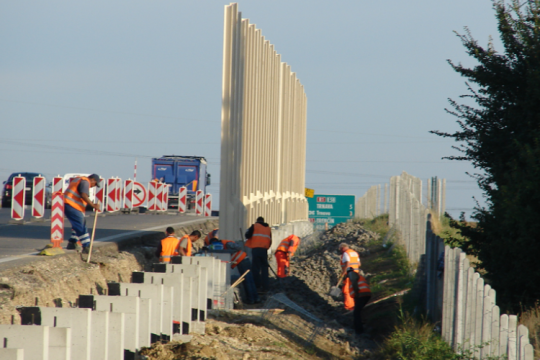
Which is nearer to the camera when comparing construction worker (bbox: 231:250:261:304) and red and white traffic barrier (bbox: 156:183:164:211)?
construction worker (bbox: 231:250:261:304)

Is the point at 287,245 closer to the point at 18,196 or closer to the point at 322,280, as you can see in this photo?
the point at 322,280

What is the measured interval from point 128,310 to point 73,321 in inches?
43.1

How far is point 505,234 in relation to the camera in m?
10.7

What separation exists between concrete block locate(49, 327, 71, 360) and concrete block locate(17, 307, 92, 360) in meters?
0.60

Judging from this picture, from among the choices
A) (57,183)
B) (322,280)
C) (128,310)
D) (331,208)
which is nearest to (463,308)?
(128,310)

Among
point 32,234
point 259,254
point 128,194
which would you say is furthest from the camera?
point 128,194

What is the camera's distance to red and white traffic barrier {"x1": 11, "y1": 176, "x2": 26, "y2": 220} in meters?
18.4

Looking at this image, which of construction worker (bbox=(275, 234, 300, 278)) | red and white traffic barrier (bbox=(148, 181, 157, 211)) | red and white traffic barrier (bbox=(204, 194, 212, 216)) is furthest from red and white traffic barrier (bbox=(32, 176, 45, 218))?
red and white traffic barrier (bbox=(204, 194, 212, 216))

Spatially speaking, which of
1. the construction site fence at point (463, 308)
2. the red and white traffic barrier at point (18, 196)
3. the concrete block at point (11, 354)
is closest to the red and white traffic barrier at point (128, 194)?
the red and white traffic barrier at point (18, 196)

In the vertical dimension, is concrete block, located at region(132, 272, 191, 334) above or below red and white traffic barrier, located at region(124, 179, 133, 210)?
below

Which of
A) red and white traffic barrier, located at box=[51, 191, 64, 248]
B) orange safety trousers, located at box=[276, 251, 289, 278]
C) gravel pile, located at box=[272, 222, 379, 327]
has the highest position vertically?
red and white traffic barrier, located at box=[51, 191, 64, 248]

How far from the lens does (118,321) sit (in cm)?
673

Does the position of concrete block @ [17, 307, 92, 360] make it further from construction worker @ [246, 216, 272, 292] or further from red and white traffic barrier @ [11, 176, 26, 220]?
red and white traffic barrier @ [11, 176, 26, 220]

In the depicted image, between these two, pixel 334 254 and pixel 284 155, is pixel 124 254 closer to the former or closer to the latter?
pixel 334 254
